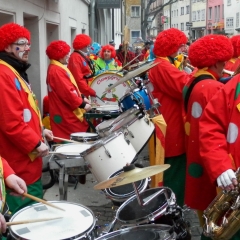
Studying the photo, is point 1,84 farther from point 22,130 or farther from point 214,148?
point 214,148

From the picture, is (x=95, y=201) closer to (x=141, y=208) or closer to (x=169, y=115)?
(x=169, y=115)

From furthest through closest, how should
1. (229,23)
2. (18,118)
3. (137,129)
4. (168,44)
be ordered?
(229,23)
(168,44)
(137,129)
(18,118)

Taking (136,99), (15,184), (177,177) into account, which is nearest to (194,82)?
(177,177)

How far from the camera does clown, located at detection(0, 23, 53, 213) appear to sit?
3.53 meters

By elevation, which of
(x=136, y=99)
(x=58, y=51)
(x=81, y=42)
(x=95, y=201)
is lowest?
(x=95, y=201)

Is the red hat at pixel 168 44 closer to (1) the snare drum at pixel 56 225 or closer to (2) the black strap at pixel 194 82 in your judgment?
(2) the black strap at pixel 194 82

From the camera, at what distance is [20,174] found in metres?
3.68

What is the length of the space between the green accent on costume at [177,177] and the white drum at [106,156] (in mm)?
1031

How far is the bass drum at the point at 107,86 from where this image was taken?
7254mm

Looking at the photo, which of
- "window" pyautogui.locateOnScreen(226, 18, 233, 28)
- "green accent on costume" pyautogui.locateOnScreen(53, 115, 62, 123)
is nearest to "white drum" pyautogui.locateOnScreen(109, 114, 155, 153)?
"green accent on costume" pyautogui.locateOnScreen(53, 115, 62, 123)

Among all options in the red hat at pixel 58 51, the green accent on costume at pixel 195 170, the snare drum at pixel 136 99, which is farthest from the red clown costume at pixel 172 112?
the red hat at pixel 58 51

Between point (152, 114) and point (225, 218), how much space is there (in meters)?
2.08

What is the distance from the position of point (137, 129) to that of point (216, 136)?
57.9 inches

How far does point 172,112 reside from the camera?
479 cm
